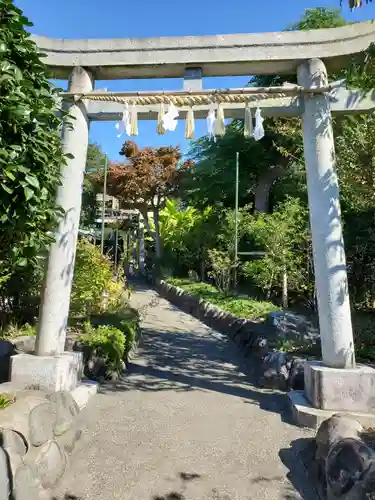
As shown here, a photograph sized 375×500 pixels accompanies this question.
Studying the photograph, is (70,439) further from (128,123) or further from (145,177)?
(145,177)

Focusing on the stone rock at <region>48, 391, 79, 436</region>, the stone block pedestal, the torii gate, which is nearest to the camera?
the stone rock at <region>48, 391, 79, 436</region>

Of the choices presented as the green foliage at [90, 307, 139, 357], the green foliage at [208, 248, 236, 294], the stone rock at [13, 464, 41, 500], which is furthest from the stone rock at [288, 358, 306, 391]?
the green foliage at [208, 248, 236, 294]

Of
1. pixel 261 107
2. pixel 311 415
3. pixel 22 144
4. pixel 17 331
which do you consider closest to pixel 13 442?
pixel 22 144

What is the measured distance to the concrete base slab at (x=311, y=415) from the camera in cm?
372

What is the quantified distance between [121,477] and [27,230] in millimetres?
2168

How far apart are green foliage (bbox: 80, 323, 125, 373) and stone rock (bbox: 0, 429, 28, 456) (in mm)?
2699

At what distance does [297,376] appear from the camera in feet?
16.8

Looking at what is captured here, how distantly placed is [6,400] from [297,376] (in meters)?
3.68

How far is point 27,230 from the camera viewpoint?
301cm

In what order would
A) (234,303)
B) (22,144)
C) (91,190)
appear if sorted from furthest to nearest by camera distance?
(91,190) → (234,303) → (22,144)

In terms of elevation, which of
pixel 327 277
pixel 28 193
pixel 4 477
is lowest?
pixel 4 477

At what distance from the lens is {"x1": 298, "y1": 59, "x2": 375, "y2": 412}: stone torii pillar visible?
3.98 meters

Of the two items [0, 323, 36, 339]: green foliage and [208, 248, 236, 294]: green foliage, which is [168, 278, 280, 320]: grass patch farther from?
[0, 323, 36, 339]: green foliage

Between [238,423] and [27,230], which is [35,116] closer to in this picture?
[27,230]
